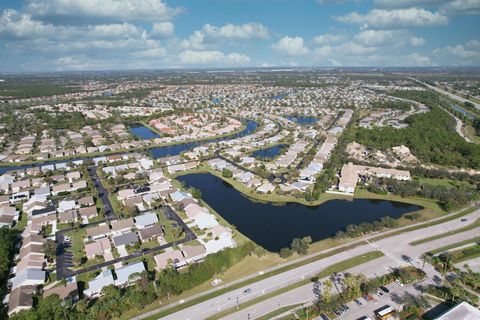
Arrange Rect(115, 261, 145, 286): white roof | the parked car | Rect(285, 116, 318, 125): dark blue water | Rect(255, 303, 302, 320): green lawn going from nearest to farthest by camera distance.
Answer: Rect(255, 303, 302, 320): green lawn → the parked car → Rect(115, 261, 145, 286): white roof → Rect(285, 116, 318, 125): dark blue water

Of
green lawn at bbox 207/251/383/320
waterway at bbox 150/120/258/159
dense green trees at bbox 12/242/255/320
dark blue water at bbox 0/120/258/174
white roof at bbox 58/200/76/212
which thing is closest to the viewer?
dense green trees at bbox 12/242/255/320

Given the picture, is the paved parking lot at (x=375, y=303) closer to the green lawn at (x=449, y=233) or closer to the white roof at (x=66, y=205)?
the green lawn at (x=449, y=233)

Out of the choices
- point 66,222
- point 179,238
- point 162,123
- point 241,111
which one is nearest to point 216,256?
point 179,238

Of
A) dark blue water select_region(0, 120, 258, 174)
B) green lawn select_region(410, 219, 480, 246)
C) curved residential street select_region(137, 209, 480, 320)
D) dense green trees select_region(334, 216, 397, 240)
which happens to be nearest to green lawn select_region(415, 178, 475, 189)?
curved residential street select_region(137, 209, 480, 320)

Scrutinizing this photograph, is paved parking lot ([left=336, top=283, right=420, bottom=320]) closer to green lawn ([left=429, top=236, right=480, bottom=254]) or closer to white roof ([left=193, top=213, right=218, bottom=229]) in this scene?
green lawn ([left=429, top=236, right=480, bottom=254])

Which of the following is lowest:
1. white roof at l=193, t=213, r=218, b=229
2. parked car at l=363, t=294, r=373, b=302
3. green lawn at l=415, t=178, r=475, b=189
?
parked car at l=363, t=294, r=373, b=302

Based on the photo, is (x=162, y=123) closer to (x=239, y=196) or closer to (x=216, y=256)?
(x=239, y=196)

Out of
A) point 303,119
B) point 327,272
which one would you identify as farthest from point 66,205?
point 303,119
